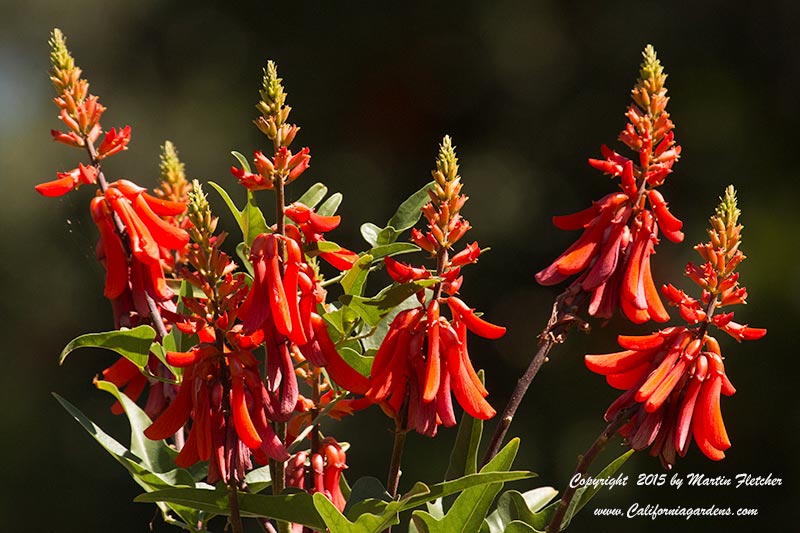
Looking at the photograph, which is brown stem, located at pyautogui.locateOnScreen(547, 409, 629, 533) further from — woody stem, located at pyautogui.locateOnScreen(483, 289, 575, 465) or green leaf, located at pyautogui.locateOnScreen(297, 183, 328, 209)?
green leaf, located at pyautogui.locateOnScreen(297, 183, 328, 209)

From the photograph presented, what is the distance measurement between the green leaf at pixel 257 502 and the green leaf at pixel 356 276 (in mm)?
150

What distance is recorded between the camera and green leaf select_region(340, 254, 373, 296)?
0.73 metres

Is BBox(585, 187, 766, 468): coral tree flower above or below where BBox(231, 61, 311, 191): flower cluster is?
below

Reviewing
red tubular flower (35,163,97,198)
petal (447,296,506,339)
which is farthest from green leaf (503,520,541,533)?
red tubular flower (35,163,97,198)

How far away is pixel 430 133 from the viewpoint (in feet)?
10.8

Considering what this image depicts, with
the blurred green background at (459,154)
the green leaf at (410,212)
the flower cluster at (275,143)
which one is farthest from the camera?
the blurred green background at (459,154)

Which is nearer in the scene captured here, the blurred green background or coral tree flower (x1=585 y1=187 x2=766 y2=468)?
coral tree flower (x1=585 y1=187 x2=766 y2=468)

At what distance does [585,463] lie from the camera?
2.47 ft

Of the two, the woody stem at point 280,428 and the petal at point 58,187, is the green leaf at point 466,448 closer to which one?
the woody stem at point 280,428

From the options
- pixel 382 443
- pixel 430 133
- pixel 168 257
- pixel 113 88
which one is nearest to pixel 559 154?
pixel 430 133

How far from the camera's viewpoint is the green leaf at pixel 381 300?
2.22 ft

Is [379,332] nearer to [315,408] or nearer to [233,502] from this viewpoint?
[315,408]

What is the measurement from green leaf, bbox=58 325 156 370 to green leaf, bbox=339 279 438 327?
13cm

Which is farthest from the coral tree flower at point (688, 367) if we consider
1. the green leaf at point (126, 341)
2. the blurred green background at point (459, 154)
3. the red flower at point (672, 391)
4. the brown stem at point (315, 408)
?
the blurred green background at point (459, 154)
